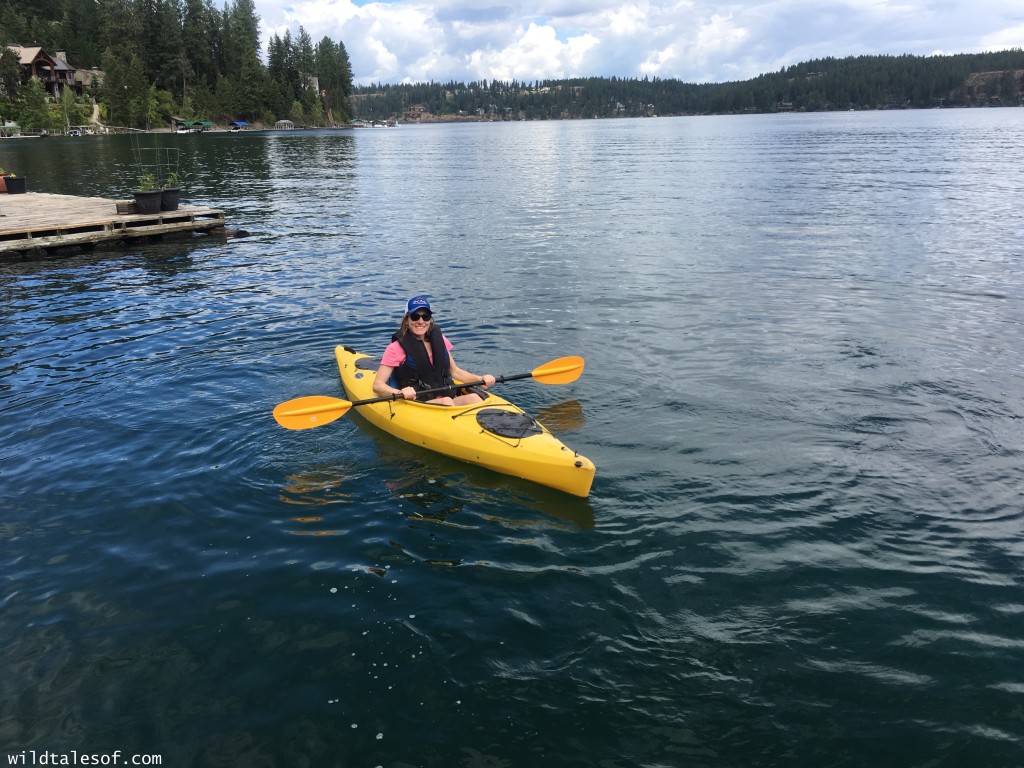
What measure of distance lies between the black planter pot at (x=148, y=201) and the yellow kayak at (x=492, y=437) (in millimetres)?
17521

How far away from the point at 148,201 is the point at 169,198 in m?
1.15

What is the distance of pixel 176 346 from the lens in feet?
40.5

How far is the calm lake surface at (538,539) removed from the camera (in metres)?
4.65

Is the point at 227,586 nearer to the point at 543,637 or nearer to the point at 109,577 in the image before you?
the point at 109,577

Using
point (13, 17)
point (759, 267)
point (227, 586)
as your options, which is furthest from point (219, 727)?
point (13, 17)

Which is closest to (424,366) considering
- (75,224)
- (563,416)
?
(563,416)

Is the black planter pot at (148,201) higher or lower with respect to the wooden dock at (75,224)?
higher

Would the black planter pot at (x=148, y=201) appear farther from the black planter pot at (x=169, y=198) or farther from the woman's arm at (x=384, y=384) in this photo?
the woman's arm at (x=384, y=384)

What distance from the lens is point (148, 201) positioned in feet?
74.4

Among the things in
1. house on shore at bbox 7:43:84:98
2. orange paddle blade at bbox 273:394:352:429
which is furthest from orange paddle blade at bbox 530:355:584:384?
house on shore at bbox 7:43:84:98

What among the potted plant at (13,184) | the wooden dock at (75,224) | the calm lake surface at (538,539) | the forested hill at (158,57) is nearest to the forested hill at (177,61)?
the forested hill at (158,57)

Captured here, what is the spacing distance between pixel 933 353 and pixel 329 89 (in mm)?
153370

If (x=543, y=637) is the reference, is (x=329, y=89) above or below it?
above

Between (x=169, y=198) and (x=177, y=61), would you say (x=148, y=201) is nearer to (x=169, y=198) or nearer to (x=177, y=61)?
(x=169, y=198)
